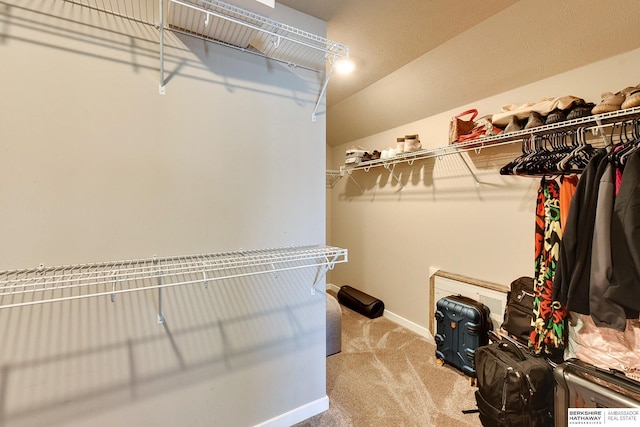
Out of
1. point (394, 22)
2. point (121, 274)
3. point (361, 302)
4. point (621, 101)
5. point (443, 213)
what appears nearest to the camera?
point (121, 274)

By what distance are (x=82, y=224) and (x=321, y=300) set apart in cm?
120

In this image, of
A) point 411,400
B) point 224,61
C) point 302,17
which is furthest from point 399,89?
point 411,400

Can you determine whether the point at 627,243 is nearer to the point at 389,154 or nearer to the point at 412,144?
the point at 412,144

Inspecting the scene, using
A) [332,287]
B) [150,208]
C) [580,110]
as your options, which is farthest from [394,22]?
[332,287]

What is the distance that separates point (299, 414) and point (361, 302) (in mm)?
1685

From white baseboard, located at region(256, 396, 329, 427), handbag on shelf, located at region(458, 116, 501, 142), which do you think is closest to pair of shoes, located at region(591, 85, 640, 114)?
handbag on shelf, located at region(458, 116, 501, 142)

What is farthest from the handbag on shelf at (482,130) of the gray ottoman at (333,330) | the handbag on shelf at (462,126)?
the gray ottoman at (333,330)

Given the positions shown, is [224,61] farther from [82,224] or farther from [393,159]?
[393,159]

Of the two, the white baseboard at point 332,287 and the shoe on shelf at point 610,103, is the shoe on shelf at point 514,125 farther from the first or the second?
the white baseboard at point 332,287

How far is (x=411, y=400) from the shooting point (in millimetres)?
1733

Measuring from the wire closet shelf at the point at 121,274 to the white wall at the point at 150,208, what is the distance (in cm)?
4

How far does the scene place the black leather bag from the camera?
170 cm

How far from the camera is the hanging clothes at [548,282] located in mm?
1438

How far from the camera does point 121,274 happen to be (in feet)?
3.16
